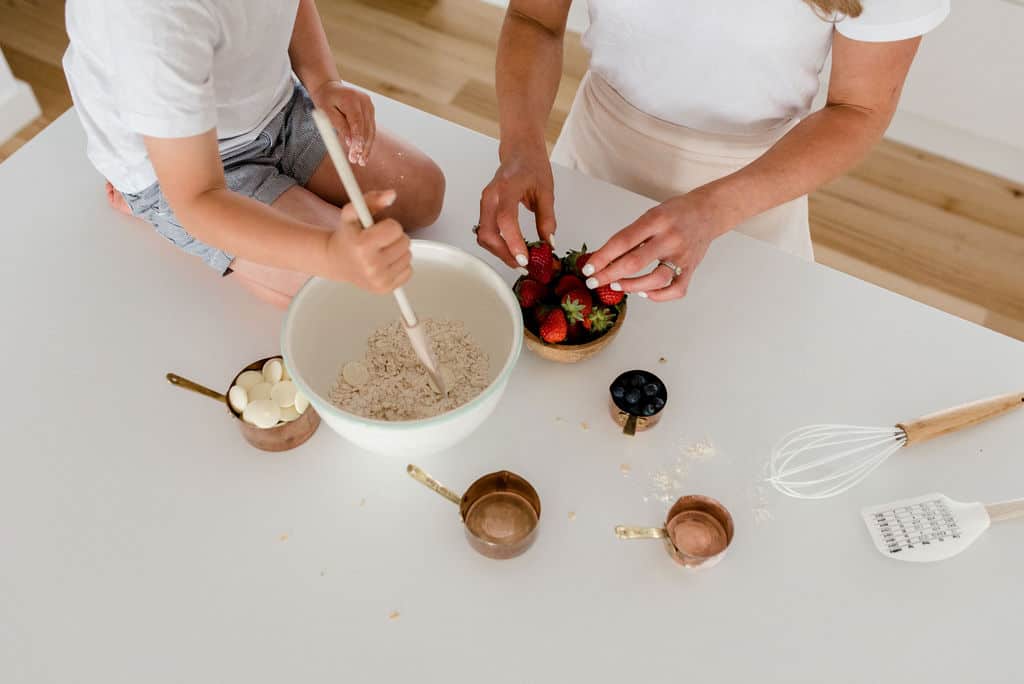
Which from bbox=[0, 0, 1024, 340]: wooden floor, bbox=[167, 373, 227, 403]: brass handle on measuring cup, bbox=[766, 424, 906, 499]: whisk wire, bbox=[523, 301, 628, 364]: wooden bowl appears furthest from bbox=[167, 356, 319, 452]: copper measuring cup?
bbox=[0, 0, 1024, 340]: wooden floor

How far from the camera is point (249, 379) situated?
918mm

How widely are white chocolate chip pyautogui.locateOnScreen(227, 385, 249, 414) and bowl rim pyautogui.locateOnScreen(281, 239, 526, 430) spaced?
0.07 metres

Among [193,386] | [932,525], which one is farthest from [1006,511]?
[193,386]

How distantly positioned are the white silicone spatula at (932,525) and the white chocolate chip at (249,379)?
0.68 m

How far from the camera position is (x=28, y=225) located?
1099 mm

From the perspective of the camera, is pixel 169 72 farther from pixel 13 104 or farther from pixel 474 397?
pixel 13 104

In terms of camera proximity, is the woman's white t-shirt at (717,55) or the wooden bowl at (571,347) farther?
the woman's white t-shirt at (717,55)

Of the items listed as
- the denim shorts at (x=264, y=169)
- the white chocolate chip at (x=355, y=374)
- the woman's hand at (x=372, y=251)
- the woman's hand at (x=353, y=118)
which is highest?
the woman's hand at (x=372, y=251)

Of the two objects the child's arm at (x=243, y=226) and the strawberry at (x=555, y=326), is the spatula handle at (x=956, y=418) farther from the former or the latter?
the child's arm at (x=243, y=226)

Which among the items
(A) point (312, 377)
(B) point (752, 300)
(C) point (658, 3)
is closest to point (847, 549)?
(B) point (752, 300)

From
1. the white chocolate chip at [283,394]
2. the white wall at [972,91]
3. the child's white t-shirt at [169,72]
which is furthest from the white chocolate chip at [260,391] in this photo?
the white wall at [972,91]

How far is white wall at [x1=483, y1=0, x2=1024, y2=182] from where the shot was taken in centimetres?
191

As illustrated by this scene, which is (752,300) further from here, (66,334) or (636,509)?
(66,334)

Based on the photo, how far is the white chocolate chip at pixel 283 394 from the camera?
89cm
